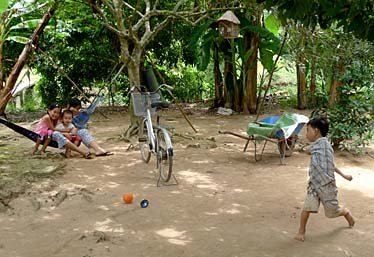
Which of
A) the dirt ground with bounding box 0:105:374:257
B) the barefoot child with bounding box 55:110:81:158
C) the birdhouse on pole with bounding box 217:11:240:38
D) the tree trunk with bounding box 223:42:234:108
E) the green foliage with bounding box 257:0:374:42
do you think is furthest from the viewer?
the tree trunk with bounding box 223:42:234:108

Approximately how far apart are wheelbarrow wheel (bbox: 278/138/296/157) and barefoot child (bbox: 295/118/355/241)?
233 centimetres

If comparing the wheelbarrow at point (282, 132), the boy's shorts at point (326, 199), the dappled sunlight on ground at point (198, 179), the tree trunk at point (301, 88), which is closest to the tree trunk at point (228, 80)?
the tree trunk at point (301, 88)

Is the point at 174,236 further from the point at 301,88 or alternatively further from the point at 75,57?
the point at 75,57

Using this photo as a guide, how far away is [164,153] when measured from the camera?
4734mm

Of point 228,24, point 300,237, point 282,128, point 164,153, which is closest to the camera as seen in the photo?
point 300,237

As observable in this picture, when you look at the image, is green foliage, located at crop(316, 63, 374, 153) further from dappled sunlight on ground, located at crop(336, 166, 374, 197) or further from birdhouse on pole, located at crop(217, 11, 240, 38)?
birdhouse on pole, located at crop(217, 11, 240, 38)

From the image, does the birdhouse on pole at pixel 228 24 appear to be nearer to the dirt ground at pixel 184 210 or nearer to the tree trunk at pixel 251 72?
the tree trunk at pixel 251 72

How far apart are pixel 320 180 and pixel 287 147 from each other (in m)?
2.57

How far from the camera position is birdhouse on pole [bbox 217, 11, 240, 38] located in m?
7.44

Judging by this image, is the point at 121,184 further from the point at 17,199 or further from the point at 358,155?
the point at 358,155

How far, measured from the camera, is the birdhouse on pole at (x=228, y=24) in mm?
7438

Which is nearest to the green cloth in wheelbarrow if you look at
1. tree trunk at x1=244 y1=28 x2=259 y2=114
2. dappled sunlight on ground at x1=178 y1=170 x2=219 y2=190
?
dappled sunlight on ground at x1=178 y1=170 x2=219 y2=190

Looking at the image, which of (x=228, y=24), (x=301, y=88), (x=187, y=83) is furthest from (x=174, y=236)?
(x=187, y=83)

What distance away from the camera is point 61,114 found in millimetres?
5930
